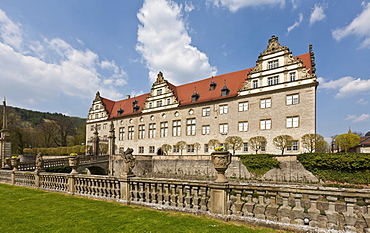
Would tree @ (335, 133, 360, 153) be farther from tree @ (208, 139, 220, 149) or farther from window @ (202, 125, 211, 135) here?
window @ (202, 125, 211, 135)

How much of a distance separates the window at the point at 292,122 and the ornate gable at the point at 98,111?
116 ft

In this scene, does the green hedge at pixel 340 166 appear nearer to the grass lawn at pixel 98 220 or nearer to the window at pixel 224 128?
the window at pixel 224 128

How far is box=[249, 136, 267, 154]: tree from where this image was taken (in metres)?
23.7

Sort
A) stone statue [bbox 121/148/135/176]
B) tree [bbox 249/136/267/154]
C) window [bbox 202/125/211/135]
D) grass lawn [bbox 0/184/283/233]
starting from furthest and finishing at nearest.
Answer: window [bbox 202/125/211/135], tree [bbox 249/136/267/154], stone statue [bbox 121/148/135/176], grass lawn [bbox 0/184/283/233]

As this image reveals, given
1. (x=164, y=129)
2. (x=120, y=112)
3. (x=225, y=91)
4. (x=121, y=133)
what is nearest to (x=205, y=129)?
(x=225, y=91)

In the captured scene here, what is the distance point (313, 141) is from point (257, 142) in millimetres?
5785

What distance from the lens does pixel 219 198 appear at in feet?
18.8

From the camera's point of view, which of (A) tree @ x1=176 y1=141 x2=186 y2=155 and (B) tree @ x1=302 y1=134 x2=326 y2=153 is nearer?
(B) tree @ x1=302 y1=134 x2=326 y2=153

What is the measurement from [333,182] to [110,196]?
18.5 meters

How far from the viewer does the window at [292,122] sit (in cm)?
2286

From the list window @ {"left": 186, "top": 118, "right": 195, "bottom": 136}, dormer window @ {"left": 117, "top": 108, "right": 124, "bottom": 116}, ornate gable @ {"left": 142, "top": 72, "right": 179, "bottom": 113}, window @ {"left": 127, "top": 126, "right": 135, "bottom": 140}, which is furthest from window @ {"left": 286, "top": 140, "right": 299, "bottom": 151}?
dormer window @ {"left": 117, "top": 108, "right": 124, "bottom": 116}

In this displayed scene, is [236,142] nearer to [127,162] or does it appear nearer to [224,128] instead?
[224,128]

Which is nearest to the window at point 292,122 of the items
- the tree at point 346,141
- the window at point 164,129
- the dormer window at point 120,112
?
the tree at point 346,141

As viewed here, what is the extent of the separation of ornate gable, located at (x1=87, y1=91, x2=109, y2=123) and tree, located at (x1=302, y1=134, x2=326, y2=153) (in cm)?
3745
